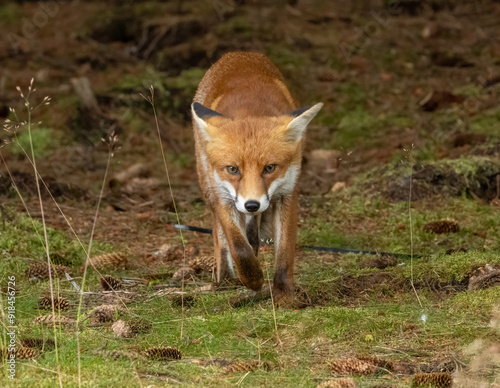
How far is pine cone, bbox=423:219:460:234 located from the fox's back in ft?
6.24

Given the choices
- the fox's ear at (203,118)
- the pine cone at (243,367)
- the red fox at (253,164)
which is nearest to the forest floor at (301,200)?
the pine cone at (243,367)

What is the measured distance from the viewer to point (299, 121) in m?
5.00

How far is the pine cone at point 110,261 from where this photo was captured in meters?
6.14

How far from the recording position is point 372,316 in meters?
4.51

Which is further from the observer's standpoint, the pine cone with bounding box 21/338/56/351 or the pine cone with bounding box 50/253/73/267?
the pine cone with bounding box 50/253/73/267

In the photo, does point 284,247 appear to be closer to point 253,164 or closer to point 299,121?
point 253,164

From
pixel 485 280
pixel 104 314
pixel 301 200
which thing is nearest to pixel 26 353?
pixel 104 314

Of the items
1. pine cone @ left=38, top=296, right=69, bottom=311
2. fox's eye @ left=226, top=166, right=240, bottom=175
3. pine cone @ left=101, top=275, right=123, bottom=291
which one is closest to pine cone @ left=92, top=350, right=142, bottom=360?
pine cone @ left=38, top=296, right=69, bottom=311

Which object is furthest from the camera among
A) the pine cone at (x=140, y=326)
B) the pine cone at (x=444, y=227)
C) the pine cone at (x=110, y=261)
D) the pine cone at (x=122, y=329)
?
the pine cone at (x=444, y=227)

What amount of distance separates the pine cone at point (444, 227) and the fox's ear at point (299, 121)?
241 centimetres

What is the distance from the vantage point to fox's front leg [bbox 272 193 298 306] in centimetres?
515

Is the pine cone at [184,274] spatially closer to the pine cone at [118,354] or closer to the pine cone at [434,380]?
the pine cone at [118,354]

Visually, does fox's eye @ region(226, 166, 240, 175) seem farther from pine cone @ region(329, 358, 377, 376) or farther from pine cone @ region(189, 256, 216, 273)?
pine cone @ region(329, 358, 377, 376)

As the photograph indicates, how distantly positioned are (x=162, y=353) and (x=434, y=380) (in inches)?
60.7
